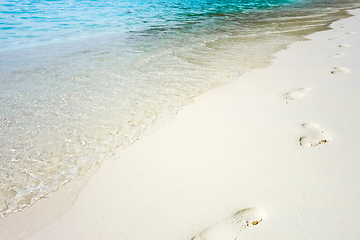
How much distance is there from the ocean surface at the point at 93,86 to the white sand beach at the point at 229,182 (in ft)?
0.76

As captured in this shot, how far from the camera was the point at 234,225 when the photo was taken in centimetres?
126

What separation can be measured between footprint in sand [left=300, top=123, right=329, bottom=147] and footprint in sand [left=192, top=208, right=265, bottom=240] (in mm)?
764

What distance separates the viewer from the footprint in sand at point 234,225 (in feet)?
3.99

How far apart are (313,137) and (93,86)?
107 inches

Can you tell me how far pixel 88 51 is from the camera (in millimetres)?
4867

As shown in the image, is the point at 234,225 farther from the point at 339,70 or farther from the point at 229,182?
the point at 339,70

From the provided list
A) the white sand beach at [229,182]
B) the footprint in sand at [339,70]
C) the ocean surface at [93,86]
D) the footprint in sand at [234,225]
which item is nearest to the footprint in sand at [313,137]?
the white sand beach at [229,182]

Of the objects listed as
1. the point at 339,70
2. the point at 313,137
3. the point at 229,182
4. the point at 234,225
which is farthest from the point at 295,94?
the point at 234,225

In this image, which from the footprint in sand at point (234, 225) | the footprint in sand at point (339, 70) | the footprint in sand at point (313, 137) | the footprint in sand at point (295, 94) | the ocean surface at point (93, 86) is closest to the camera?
the footprint in sand at point (234, 225)

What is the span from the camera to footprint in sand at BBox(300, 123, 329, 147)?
1.75m

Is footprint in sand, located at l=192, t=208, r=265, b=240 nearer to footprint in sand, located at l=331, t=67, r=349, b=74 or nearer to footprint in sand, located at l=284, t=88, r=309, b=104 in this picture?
footprint in sand, located at l=284, t=88, r=309, b=104

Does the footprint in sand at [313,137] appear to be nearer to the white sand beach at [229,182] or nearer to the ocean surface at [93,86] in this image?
the white sand beach at [229,182]

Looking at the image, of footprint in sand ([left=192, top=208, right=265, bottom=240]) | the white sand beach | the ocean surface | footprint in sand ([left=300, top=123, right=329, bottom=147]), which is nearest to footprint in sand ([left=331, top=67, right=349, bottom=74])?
the white sand beach

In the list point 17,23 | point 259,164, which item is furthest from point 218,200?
point 17,23
